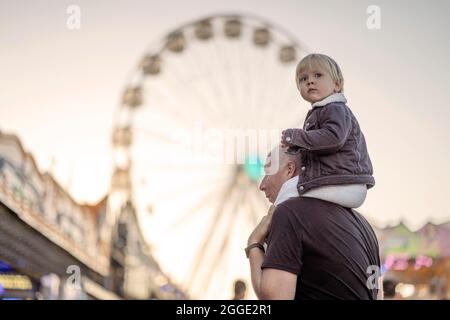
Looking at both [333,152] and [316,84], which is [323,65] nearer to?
[316,84]

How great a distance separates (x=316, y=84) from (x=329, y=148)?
176 millimetres

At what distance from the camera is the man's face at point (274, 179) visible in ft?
6.42

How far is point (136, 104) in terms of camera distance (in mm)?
15242

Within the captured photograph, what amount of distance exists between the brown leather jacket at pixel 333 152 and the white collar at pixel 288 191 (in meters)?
0.02

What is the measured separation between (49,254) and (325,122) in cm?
1747

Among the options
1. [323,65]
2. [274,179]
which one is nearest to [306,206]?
[274,179]

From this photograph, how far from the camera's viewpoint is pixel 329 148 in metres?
1.83

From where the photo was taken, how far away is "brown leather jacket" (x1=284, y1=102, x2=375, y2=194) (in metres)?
1.82

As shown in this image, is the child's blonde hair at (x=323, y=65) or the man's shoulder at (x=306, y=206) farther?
the child's blonde hair at (x=323, y=65)

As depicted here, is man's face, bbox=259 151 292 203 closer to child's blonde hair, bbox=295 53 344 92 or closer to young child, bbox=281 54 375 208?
young child, bbox=281 54 375 208

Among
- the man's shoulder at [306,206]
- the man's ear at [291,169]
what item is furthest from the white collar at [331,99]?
the man's shoulder at [306,206]

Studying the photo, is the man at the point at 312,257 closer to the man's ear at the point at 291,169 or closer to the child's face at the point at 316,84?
the man's ear at the point at 291,169

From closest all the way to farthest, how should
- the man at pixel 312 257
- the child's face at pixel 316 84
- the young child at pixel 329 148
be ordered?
the man at pixel 312 257 < the young child at pixel 329 148 < the child's face at pixel 316 84
